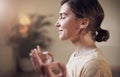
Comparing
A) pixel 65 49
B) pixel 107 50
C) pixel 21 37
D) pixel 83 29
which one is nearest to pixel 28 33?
pixel 21 37

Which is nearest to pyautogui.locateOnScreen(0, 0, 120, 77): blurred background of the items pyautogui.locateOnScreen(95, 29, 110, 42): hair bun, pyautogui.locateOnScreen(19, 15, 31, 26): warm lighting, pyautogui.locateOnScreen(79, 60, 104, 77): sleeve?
pyautogui.locateOnScreen(19, 15, 31, 26): warm lighting

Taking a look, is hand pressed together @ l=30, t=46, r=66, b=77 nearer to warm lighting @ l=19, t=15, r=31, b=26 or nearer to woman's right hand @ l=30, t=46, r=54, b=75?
woman's right hand @ l=30, t=46, r=54, b=75

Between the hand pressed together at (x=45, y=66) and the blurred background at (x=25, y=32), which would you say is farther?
the blurred background at (x=25, y=32)

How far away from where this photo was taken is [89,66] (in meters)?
0.70

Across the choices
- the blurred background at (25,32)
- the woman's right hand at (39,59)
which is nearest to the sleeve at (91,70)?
the woman's right hand at (39,59)

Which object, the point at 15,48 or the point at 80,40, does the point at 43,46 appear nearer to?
the point at 15,48

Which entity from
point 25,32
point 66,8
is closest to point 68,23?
point 66,8

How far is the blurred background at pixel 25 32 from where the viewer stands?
1221mm

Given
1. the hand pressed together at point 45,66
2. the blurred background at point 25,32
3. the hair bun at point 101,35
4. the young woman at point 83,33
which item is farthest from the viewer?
the blurred background at point 25,32

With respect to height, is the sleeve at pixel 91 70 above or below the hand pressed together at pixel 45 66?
below

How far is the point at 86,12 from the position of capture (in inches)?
30.2

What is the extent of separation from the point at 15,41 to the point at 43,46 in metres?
0.14

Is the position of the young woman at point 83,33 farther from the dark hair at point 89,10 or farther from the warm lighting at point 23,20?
the warm lighting at point 23,20

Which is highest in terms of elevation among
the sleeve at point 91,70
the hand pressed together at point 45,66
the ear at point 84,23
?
the ear at point 84,23
